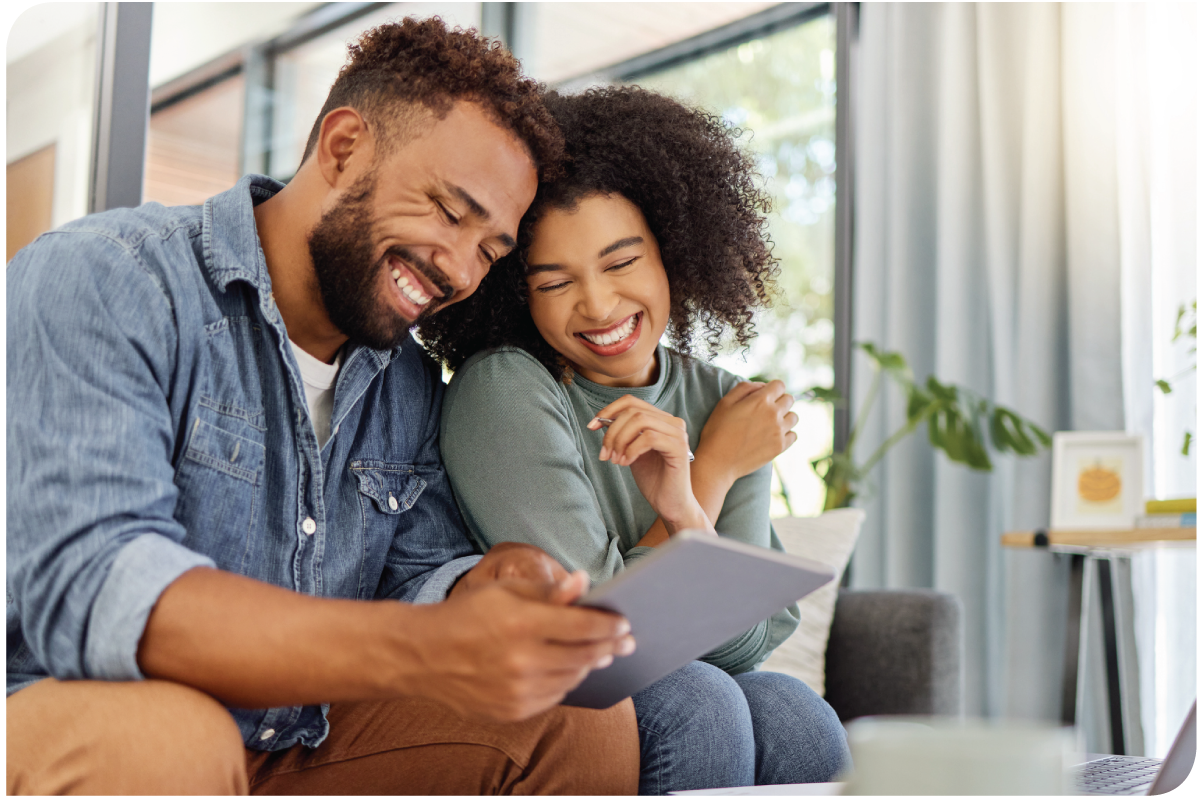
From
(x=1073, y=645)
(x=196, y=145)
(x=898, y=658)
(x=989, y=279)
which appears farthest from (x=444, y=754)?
→ (x=989, y=279)

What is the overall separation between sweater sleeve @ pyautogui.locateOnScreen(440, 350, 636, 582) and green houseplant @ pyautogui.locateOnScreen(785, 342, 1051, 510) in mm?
1669

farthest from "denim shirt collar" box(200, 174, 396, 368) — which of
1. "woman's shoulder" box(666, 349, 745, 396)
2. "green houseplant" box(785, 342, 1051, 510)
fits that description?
"green houseplant" box(785, 342, 1051, 510)

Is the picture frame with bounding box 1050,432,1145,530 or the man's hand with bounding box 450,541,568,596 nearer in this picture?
the man's hand with bounding box 450,541,568,596

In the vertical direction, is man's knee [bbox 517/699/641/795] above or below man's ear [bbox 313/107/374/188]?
below

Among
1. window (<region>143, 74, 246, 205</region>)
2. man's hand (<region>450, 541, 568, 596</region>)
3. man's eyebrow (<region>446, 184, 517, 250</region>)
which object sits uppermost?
window (<region>143, 74, 246, 205</region>)

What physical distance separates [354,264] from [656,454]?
0.42m

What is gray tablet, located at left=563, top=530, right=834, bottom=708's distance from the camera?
67 cm

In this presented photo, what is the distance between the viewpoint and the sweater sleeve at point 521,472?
1.21 m

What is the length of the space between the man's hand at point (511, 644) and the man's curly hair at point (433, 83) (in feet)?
2.06

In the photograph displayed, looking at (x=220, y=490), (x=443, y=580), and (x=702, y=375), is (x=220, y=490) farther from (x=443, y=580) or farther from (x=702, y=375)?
(x=702, y=375)

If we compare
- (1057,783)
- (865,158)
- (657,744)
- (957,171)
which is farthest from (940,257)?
(1057,783)

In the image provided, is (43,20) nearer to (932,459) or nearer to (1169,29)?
(932,459)

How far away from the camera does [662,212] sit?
145cm

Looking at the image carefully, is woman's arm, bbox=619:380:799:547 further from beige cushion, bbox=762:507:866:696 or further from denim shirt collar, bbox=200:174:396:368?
denim shirt collar, bbox=200:174:396:368
